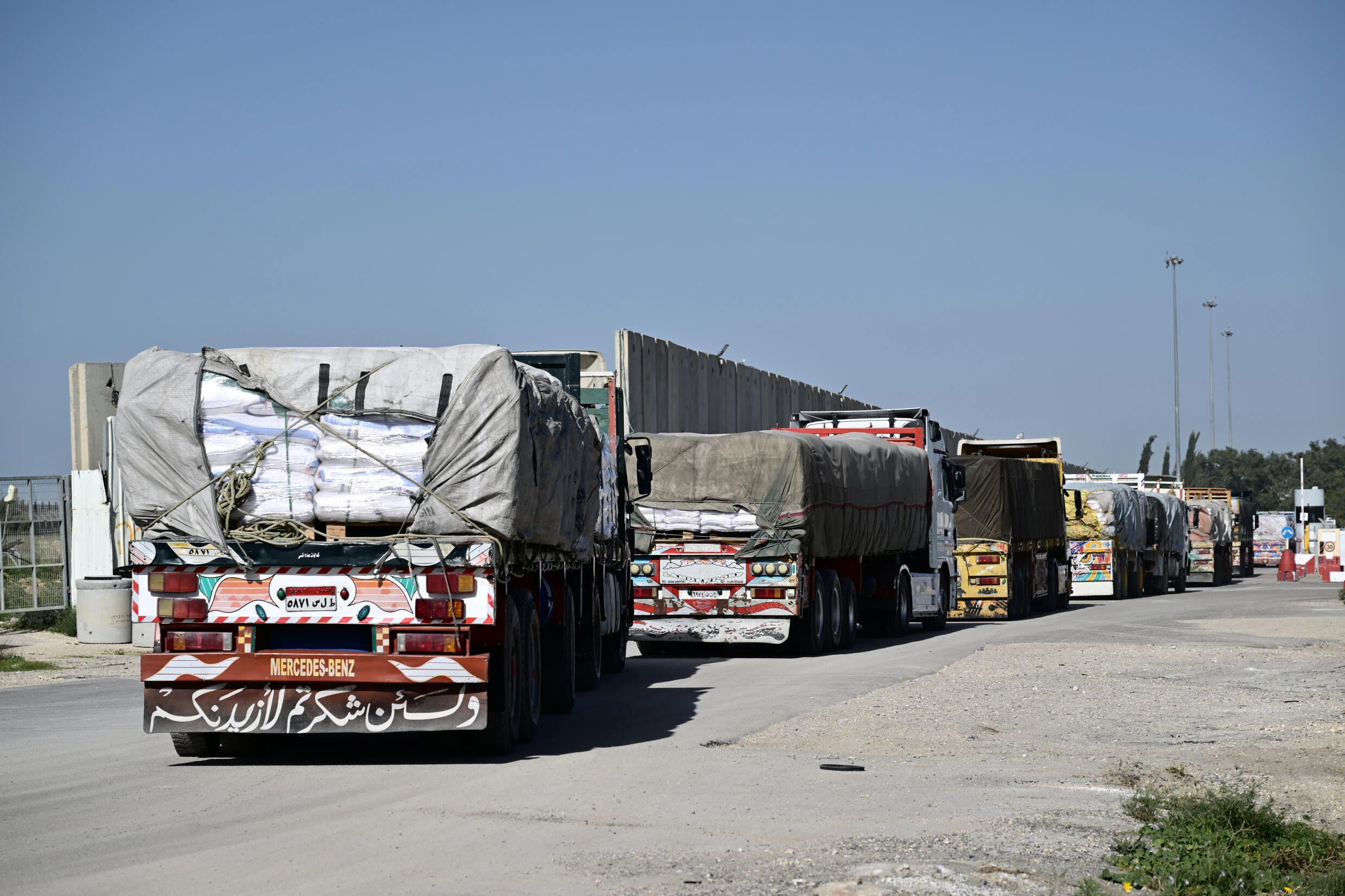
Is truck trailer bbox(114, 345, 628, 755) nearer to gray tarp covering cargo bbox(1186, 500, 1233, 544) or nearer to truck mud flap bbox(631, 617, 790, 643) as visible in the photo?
truck mud flap bbox(631, 617, 790, 643)

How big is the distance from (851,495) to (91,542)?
1273cm

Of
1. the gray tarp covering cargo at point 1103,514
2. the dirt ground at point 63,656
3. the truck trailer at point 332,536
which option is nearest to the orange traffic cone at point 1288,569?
the gray tarp covering cargo at point 1103,514

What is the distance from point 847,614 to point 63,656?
11.0 m

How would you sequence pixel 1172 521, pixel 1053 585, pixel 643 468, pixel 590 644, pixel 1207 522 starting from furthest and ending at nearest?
pixel 1207 522
pixel 1172 521
pixel 1053 585
pixel 643 468
pixel 590 644

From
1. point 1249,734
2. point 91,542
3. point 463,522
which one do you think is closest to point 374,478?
point 463,522

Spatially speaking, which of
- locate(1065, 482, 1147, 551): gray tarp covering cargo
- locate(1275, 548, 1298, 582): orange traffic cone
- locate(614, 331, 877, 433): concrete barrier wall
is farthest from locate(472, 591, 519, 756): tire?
locate(1275, 548, 1298, 582): orange traffic cone

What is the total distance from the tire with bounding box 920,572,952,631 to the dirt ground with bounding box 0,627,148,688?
13305mm

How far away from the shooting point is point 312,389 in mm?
11148

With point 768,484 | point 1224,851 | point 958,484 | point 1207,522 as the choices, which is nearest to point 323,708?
point 1224,851

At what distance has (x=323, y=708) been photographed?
10.6 meters

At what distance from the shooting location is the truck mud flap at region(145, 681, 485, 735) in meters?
10.6

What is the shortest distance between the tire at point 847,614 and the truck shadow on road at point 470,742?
7050 mm

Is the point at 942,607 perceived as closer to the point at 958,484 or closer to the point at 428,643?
the point at 958,484

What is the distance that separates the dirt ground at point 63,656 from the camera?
19.2 m
